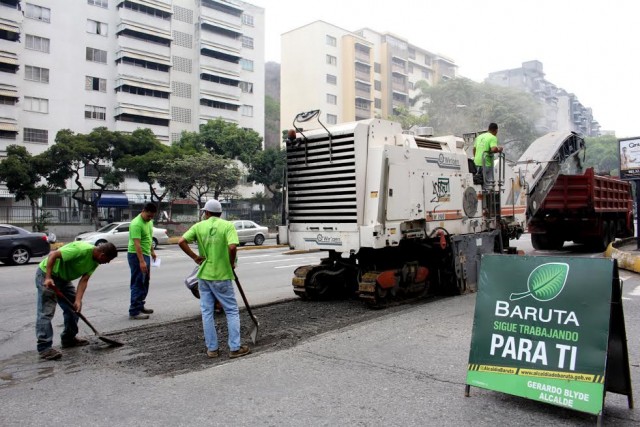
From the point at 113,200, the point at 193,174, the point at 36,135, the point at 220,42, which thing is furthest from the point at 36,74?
the point at 193,174

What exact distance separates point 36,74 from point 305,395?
45.6 m

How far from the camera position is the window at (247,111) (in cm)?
5603

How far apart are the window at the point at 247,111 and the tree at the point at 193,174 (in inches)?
924

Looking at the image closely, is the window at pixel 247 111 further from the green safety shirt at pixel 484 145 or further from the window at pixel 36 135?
the green safety shirt at pixel 484 145

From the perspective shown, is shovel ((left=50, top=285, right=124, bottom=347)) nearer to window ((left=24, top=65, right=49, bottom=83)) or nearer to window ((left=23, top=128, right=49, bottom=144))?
window ((left=23, top=128, right=49, bottom=144))

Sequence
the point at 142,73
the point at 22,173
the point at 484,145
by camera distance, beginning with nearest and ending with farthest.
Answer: the point at 484,145 < the point at 22,173 < the point at 142,73

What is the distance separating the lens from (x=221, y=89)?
175 feet

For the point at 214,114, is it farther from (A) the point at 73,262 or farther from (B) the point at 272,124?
(A) the point at 73,262

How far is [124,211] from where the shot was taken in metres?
41.2

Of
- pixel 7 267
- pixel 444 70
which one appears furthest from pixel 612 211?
pixel 444 70

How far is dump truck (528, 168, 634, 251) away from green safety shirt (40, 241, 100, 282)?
1118 cm

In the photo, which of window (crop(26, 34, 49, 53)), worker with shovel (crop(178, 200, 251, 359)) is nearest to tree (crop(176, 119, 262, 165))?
window (crop(26, 34, 49, 53))

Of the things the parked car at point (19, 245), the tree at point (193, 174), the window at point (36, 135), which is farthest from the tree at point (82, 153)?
the window at point (36, 135)

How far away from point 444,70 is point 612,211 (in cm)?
7092
